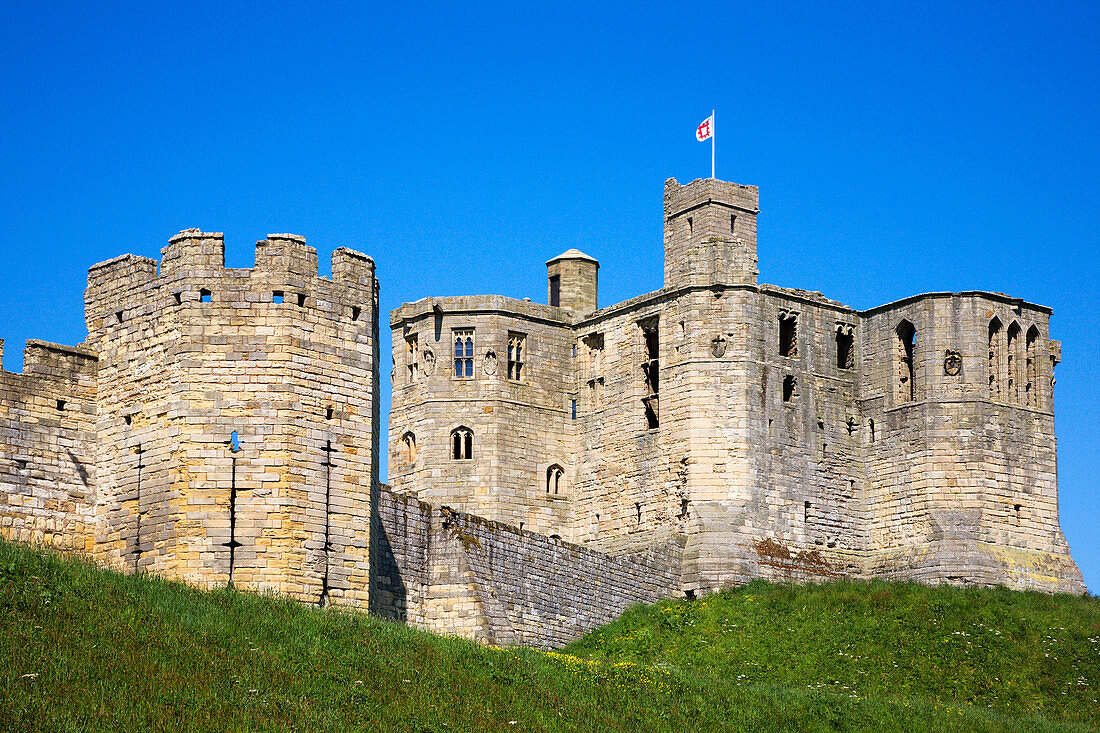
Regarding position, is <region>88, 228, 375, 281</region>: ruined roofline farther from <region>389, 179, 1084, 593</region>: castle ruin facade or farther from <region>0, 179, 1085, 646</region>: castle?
<region>389, 179, 1084, 593</region>: castle ruin facade

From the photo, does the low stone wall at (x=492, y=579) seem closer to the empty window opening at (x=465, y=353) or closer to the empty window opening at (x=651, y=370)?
the empty window opening at (x=651, y=370)

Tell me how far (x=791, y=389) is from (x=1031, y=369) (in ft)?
22.4

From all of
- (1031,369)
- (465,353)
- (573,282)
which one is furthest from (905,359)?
(465,353)

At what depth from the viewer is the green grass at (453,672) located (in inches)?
938

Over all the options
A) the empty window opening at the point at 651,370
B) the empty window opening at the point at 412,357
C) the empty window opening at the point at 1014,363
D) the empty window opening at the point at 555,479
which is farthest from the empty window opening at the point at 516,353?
the empty window opening at the point at 1014,363

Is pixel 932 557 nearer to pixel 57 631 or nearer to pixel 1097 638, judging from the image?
pixel 1097 638

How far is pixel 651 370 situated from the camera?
170ft

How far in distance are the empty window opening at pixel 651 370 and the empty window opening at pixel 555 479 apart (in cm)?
361

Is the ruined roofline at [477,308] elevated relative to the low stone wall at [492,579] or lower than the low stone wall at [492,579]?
elevated

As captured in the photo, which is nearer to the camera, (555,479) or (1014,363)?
(1014,363)

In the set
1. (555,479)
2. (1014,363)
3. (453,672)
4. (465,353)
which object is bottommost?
A: (453,672)

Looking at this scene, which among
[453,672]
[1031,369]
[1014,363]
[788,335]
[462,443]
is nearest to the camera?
[453,672]

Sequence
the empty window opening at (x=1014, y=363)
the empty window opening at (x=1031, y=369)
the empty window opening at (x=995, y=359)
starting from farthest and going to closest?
the empty window opening at (x=1031, y=369) < the empty window opening at (x=1014, y=363) < the empty window opening at (x=995, y=359)

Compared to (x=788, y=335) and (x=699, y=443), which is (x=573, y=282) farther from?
(x=699, y=443)
